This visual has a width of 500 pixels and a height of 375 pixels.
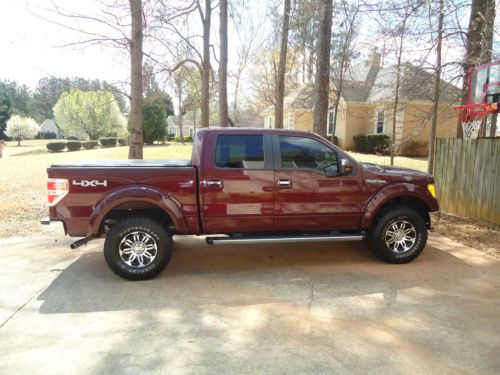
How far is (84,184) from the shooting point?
4.30 m

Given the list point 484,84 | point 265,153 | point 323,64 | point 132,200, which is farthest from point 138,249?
point 484,84

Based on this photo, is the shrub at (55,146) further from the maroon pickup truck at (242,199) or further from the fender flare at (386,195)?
the fender flare at (386,195)

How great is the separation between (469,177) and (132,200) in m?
7.15

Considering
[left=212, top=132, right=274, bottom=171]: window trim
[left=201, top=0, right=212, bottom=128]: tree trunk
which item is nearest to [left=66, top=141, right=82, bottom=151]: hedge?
[left=201, top=0, right=212, bottom=128]: tree trunk

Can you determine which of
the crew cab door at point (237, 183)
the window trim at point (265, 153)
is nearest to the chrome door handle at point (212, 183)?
the crew cab door at point (237, 183)

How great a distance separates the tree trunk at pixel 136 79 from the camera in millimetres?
8323

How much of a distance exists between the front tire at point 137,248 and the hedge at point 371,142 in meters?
21.2

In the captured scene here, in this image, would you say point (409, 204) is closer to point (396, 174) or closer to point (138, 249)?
point (396, 174)

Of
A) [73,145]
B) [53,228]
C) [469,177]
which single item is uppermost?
[73,145]

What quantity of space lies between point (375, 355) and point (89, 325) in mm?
2662

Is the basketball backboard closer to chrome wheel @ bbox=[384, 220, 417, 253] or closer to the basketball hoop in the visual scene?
the basketball hoop

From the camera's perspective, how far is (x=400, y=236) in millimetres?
5102

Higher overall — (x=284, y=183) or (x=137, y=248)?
(x=284, y=183)

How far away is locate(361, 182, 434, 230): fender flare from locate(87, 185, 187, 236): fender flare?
2.63 meters
